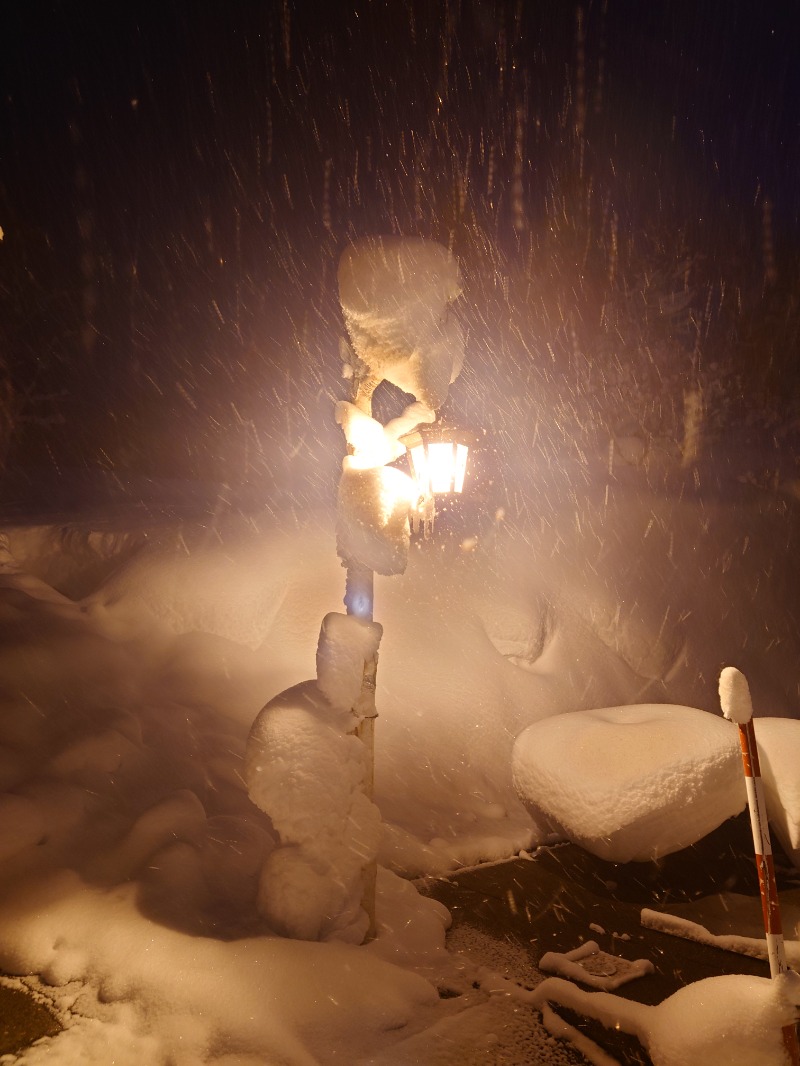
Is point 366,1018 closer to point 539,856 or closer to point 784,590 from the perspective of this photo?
point 539,856

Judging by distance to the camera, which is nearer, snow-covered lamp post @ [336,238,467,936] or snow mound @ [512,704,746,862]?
snow-covered lamp post @ [336,238,467,936]

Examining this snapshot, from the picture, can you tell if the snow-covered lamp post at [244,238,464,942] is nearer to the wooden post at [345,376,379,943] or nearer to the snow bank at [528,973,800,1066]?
the wooden post at [345,376,379,943]

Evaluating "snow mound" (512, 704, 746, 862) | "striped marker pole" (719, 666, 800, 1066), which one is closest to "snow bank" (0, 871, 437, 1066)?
"striped marker pole" (719, 666, 800, 1066)

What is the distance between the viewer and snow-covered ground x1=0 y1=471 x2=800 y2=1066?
331cm

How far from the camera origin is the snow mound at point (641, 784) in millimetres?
4992

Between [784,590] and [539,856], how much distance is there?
7.25 m

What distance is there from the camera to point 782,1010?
2576 mm

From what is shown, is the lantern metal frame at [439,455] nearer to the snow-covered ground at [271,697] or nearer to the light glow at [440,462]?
the light glow at [440,462]

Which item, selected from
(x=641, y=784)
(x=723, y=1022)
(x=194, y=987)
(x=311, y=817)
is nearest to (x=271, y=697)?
(x=311, y=817)

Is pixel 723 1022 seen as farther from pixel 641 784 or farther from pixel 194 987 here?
pixel 194 987

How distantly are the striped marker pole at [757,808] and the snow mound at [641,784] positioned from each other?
232cm

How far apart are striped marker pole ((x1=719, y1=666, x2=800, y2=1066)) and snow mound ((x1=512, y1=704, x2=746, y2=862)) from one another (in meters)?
2.32

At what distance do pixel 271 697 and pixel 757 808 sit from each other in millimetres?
5265

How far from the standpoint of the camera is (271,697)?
688 centimetres
